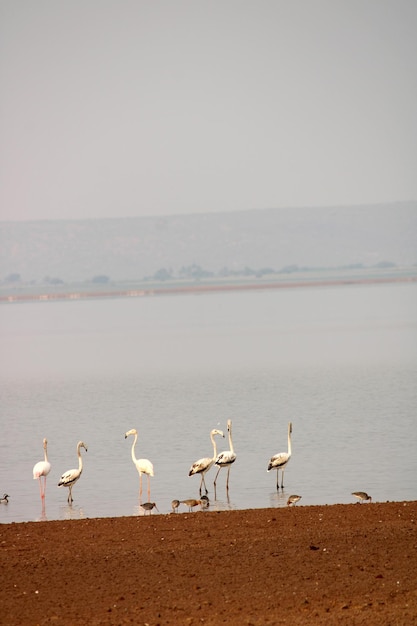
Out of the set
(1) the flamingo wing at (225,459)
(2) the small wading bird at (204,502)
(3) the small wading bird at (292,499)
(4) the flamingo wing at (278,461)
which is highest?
(1) the flamingo wing at (225,459)

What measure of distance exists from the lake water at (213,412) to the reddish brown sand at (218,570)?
11.7ft

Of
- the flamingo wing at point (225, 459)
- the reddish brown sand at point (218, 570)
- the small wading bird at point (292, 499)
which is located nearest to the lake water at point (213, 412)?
the flamingo wing at point (225, 459)

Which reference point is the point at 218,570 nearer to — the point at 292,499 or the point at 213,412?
the point at 292,499

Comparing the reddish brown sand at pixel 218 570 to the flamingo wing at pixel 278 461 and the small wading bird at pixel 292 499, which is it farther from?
the flamingo wing at pixel 278 461

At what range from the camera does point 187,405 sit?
34.6 metres

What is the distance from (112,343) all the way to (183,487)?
151ft

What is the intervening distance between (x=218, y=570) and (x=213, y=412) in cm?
2009

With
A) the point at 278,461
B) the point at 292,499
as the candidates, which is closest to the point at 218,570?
the point at 292,499

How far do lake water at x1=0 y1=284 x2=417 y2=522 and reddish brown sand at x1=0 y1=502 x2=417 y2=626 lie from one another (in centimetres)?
358

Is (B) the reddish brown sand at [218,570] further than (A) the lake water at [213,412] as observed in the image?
No

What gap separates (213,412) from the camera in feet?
107

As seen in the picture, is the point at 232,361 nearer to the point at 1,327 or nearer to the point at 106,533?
the point at 106,533

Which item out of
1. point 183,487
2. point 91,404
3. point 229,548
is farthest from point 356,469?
point 91,404

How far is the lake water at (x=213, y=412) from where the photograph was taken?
20.7m
